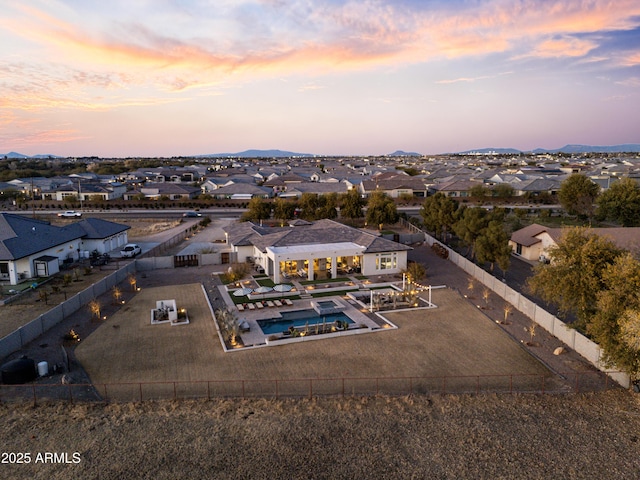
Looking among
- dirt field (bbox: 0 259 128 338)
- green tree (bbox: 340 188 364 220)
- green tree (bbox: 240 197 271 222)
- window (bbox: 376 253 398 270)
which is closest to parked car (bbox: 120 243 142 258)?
dirt field (bbox: 0 259 128 338)

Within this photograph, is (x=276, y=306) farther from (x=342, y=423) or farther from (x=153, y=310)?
(x=342, y=423)

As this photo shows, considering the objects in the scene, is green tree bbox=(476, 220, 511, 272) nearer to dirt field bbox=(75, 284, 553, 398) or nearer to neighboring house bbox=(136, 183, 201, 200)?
dirt field bbox=(75, 284, 553, 398)

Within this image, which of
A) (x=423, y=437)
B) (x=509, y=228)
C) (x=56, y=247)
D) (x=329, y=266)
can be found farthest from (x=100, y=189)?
(x=423, y=437)

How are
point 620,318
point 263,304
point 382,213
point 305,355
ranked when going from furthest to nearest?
1. point 382,213
2. point 263,304
3. point 305,355
4. point 620,318

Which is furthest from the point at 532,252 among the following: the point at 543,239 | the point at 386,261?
the point at 386,261

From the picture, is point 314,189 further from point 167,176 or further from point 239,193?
point 167,176
